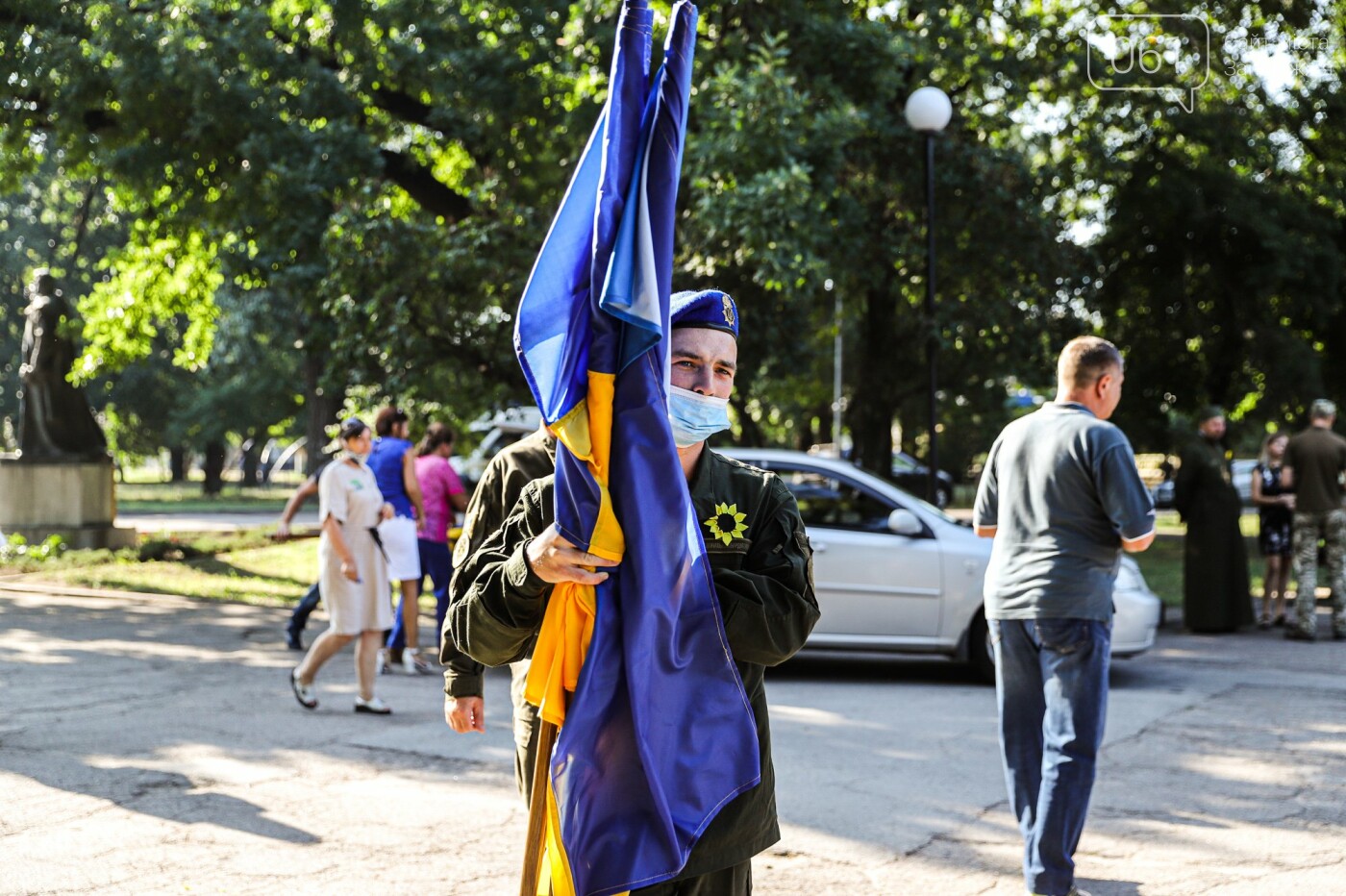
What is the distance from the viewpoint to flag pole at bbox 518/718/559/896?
252cm

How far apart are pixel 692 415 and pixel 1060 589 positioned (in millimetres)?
2291

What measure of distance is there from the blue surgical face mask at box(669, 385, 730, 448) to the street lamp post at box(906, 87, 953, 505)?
9596mm

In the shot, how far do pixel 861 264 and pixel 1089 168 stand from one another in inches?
220

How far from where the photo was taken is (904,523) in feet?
30.5

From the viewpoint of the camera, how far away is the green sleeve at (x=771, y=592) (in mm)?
2479

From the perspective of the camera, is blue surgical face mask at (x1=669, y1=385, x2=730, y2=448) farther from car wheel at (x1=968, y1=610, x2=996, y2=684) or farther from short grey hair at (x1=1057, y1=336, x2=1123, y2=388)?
car wheel at (x1=968, y1=610, x2=996, y2=684)

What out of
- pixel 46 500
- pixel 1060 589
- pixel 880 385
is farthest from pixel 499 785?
pixel 880 385

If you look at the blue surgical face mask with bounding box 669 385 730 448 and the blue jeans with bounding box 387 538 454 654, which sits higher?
the blue surgical face mask with bounding box 669 385 730 448

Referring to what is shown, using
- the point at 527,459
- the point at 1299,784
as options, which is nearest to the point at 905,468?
the point at 1299,784

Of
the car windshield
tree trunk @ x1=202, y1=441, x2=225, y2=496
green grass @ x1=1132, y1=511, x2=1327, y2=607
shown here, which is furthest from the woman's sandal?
tree trunk @ x1=202, y1=441, x2=225, y2=496

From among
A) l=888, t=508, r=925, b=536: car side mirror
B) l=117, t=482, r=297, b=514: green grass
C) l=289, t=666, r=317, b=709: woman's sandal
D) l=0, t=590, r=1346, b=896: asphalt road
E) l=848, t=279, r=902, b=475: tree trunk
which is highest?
l=848, t=279, r=902, b=475: tree trunk

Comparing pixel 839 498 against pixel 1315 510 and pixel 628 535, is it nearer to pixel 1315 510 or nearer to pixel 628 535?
pixel 1315 510

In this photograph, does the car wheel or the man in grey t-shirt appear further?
the car wheel

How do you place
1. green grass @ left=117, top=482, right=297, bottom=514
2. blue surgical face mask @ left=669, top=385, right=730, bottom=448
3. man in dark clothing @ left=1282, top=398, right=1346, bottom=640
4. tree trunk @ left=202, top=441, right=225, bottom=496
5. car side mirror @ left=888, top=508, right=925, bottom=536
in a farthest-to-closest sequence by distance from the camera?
tree trunk @ left=202, top=441, right=225, bottom=496
green grass @ left=117, top=482, right=297, bottom=514
man in dark clothing @ left=1282, top=398, right=1346, bottom=640
car side mirror @ left=888, top=508, right=925, bottom=536
blue surgical face mask @ left=669, top=385, right=730, bottom=448
